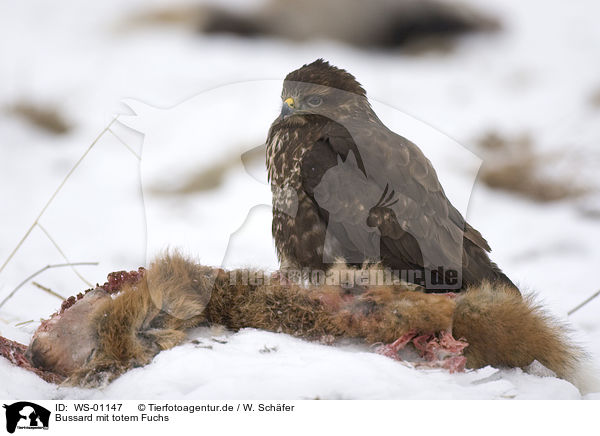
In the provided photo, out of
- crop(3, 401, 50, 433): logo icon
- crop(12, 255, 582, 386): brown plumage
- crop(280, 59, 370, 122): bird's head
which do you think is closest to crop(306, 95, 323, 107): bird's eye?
crop(280, 59, 370, 122): bird's head

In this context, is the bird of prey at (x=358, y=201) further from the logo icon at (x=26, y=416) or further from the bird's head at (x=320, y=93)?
the logo icon at (x=26, y=416)

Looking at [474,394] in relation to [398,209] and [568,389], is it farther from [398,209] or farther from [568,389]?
[398,209]

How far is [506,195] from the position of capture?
3.53 metres

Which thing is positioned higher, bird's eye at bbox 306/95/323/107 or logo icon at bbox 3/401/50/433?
bird's eye at bbox 306/95/323/107

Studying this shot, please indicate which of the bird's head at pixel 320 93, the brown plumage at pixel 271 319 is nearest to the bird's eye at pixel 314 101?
the bird's head at pixel 320 93

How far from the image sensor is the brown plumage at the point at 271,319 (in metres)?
1.44

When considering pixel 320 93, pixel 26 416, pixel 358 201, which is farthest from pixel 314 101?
pixel 26 416

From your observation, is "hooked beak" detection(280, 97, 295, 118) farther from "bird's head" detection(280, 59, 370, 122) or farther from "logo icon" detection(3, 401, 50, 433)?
"logo icon" detection(3, 401, 50, 433)

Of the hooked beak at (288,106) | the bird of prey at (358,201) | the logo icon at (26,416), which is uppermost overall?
the hooked beak at (288,106)

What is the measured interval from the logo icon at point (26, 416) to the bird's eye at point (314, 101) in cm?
97

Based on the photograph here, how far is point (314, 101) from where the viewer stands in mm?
1824

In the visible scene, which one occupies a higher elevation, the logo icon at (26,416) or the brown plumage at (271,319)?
the brown plumage at (271,319)

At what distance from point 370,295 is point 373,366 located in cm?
19

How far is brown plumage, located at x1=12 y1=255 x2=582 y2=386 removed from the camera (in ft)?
4.73
